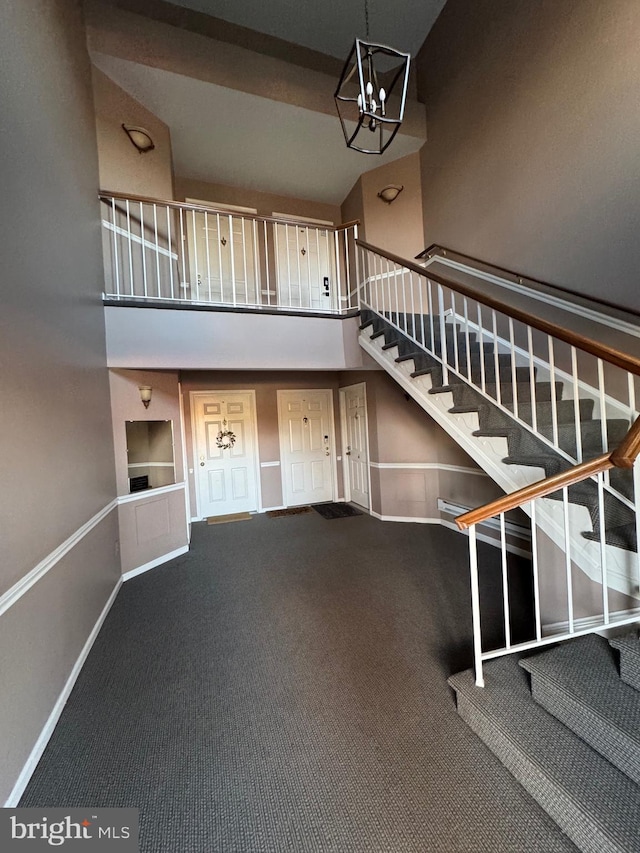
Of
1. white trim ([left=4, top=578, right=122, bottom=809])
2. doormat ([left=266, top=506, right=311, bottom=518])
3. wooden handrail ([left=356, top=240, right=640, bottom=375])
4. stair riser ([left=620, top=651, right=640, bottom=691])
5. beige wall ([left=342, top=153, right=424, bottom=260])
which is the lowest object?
white trim ([left=4, top=578, right=122, bottom=809])

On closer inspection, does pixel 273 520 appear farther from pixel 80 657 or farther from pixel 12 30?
pixel 12 30

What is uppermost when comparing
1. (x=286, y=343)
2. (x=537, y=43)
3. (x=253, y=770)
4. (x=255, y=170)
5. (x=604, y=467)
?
(x=255, y=170)

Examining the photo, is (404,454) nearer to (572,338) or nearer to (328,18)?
(572,338)

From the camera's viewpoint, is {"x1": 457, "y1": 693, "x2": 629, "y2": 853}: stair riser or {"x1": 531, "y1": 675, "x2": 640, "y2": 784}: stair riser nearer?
{"x1": 457, "y1": 693, "x2": 629, "y2": 853}: stair riser

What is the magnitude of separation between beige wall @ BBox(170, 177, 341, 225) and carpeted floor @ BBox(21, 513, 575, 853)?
16.6 feet

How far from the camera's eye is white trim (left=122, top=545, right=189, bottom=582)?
10.9 ft

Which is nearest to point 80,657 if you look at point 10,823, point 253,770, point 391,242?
point 10,823

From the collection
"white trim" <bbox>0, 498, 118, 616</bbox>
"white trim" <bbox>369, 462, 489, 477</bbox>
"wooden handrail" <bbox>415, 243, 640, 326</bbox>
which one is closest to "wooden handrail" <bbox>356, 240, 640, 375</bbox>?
"wooden handrail" <bbox>415, 243, 640, 326</bbox>

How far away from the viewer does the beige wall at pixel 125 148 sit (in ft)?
11.0

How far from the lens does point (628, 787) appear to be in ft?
3.97

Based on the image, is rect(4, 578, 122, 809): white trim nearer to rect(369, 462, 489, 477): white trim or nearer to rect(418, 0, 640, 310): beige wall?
rect(369, 462, 489, 477): white trim

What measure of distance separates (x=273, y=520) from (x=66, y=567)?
315 cm

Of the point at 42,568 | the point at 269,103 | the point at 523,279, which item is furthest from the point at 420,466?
the point at 269,103

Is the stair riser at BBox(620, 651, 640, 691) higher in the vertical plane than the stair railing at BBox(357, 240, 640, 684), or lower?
lower
